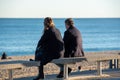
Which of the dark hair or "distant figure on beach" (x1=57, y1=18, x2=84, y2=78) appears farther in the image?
"distant figure on beach" (x1=57, y1=18, x2=84, y2=78)

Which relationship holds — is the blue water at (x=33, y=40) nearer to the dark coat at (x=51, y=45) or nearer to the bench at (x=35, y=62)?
the bench at (x=35, y=62)

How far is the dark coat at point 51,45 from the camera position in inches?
512

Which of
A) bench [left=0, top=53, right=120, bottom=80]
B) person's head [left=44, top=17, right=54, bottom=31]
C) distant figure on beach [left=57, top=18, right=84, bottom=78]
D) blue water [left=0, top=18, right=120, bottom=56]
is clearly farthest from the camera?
blue water [left=0, top=18, right=120, bottom=56]

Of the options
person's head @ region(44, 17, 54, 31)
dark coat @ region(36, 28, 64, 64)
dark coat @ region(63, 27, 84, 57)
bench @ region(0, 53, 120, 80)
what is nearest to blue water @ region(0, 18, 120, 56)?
dark coat @ region(63, 27, 84, 57)

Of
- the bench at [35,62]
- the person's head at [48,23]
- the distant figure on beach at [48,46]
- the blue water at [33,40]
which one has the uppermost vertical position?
the blue water at [33,40]

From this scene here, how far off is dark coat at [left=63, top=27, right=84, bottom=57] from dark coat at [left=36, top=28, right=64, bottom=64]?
1.52 ft

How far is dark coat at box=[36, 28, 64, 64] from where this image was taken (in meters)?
13.0

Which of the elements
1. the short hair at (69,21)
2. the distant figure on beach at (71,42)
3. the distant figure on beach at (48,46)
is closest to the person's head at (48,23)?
the distant figure on beach at (48,46)

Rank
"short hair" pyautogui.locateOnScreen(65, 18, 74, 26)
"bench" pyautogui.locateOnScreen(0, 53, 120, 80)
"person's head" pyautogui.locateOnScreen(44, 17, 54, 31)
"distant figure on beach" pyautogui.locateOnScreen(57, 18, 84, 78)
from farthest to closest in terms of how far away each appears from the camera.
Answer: "distant figure on beach" pyautogui.locateOnScreen(57, 18, 84, 78)
"short hair" pyautogui.locateOnScreen(65, 18, 74, 26)
"person's head" pyautogui.locateOnScreen(44, 17, 54, 31)
"bench" pyautogui.locateOnScreen(0, 53, 120, 80)

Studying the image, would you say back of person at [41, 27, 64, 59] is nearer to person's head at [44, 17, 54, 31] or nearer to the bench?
person's head at [44, 17, 54, 31]

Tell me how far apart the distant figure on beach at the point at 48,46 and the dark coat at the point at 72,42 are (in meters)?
0.50

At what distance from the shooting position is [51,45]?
1309 centimetres

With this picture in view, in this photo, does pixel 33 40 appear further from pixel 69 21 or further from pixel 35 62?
pixel 35 62

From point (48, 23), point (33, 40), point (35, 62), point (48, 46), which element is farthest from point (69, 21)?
point (33, 40)
